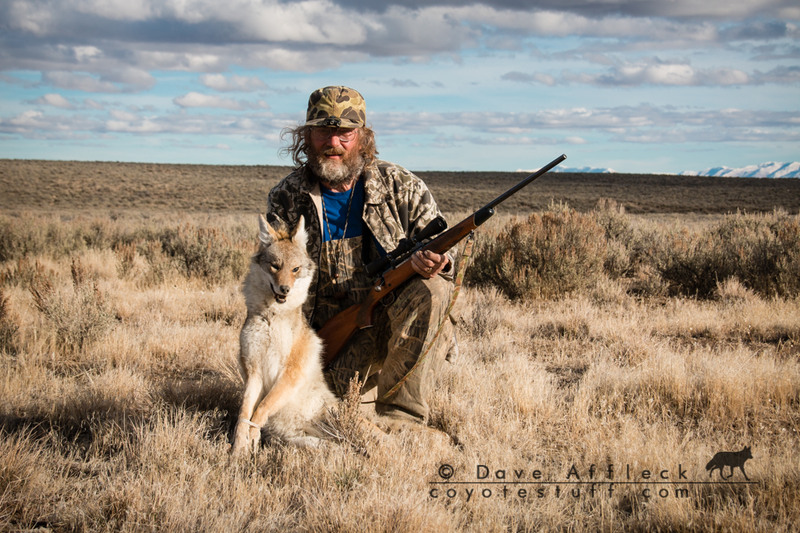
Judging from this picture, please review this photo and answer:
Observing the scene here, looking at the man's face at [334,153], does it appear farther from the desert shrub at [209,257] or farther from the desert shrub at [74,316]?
the desert shrub at [209,257]

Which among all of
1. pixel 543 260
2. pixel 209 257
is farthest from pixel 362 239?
pixel 209 257

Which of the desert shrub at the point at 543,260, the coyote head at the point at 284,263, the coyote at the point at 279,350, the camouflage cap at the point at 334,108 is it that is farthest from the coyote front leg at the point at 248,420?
the desert shrub at the point at 543,260

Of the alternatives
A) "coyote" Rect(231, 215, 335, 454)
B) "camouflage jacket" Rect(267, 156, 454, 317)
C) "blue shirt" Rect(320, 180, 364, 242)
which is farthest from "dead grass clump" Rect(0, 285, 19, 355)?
"blue shirt" Rect(320, 180, 364, 242)

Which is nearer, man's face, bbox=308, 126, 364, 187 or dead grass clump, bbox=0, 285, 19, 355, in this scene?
man's face, bbox=308, 126, 364, 187

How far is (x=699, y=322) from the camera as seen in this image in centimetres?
685

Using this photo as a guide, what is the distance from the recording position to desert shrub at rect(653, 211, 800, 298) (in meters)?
8.27

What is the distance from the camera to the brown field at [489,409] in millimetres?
3068

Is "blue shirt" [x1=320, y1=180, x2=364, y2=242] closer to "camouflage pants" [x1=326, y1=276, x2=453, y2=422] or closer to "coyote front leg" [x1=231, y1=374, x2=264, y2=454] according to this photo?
"camouflage pants" [x1=326, y1=276, x2=453, y2=422]

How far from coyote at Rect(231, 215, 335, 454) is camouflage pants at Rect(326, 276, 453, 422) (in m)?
0.51

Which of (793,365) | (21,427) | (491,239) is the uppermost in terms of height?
(491,239)

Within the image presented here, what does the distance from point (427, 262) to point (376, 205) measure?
76 cm

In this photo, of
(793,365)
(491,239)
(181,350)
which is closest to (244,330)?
(181,350)

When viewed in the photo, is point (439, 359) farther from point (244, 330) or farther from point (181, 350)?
point (181, 350)

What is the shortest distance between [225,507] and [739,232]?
421 inches
